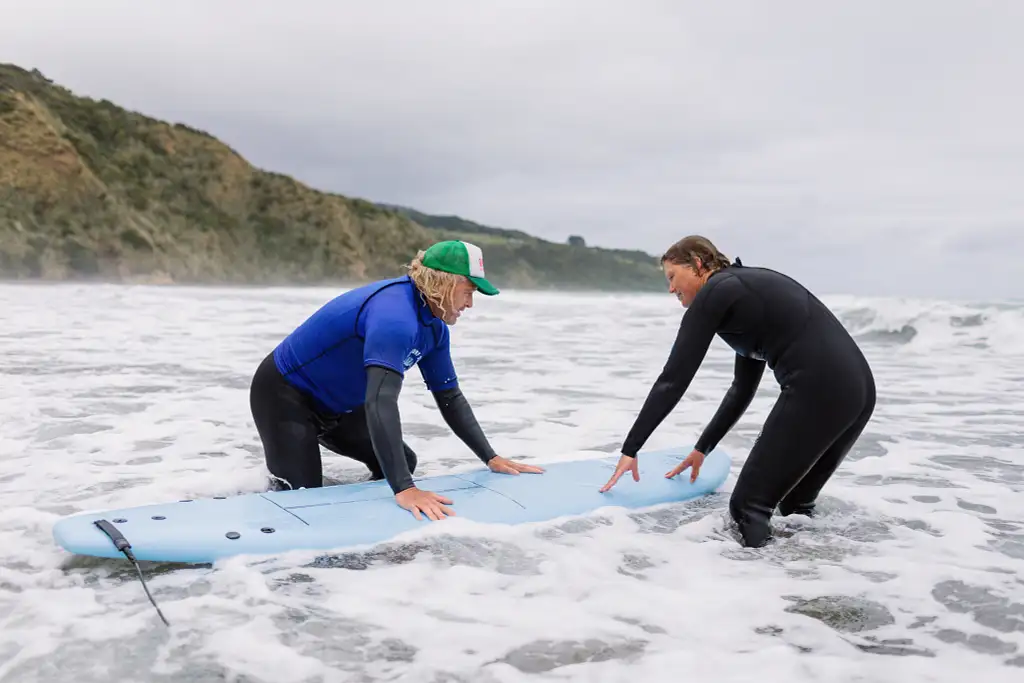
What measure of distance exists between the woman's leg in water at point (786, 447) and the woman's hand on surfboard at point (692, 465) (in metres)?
0.59

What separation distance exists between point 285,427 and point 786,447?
214cm

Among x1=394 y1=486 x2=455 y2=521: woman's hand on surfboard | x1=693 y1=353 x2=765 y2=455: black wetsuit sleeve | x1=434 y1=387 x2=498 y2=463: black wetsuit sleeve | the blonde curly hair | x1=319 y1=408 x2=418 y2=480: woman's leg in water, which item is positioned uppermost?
the blonde curly hair

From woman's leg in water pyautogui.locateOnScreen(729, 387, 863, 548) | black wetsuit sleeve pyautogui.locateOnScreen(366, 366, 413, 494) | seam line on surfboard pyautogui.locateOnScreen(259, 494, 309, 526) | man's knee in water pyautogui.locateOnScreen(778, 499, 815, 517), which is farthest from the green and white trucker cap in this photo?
man's knee in water pyautogui.locateOnScreen(778, 499, 815, 517)

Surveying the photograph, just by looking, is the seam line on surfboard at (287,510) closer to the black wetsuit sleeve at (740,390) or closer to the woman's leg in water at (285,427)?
the woman's leg in water at (285,427)

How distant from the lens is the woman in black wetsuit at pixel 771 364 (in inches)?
120

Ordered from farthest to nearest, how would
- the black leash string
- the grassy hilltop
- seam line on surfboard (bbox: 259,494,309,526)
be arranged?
the grassy hilltop, seam line on surfboard (bbox: 259,494,309,526), the black leash string

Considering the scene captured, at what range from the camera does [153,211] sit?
53156 millimetres

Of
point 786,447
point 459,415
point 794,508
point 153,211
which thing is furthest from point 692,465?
point 153,211

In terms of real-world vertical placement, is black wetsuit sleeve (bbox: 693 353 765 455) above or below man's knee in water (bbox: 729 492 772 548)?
above

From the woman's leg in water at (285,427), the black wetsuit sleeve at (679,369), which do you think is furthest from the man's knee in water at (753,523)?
the woman's leg in water at (285,427)

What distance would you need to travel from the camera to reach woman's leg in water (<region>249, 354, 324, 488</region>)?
3.57 metres

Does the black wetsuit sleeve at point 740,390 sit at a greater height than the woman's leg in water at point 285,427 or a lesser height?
greater

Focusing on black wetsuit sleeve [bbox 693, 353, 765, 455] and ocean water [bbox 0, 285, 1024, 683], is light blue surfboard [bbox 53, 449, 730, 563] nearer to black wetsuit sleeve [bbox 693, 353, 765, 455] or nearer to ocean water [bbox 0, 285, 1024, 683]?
ocean water [bbox 0, 285, 1024, 683]

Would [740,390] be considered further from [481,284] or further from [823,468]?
[481,284]
